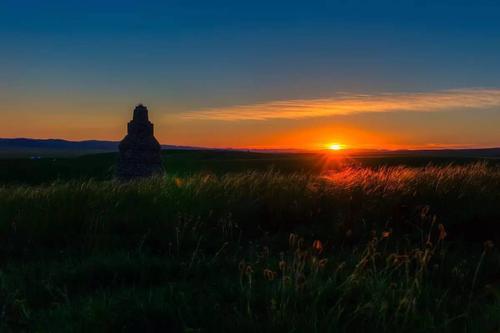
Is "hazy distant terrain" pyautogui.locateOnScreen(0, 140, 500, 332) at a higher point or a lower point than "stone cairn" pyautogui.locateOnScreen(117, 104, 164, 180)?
lower

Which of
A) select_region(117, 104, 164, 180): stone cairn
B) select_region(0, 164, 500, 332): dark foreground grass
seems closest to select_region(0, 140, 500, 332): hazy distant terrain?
select_region(0, 164, 500, 332): dark foreground grass

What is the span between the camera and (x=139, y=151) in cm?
2331

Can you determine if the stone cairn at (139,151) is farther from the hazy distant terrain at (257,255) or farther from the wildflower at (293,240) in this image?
the wildflower at (293,240)

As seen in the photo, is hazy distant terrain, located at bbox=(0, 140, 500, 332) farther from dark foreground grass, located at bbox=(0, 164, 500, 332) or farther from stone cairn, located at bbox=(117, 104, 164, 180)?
stone cairn, located at bbox=(117, 104, 164, 180)

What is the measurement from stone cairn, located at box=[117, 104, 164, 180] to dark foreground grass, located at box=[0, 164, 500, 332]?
502 inches

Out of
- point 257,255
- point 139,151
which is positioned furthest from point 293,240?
point 139,151

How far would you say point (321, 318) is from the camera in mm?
3955

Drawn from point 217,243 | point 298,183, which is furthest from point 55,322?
point 298,183

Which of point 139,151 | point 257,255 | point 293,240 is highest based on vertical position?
point 139,151

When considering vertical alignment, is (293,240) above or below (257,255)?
above

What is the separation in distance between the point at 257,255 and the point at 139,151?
18308mm

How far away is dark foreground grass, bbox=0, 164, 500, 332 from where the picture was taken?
13.5 feet

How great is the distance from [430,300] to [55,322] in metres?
3.28

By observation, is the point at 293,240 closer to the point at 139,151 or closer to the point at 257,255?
the point at 257,255
